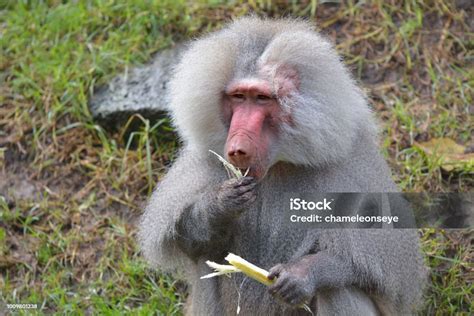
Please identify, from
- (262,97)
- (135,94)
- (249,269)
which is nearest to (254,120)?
(262,97)

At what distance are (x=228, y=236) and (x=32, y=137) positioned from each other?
2.65 meters

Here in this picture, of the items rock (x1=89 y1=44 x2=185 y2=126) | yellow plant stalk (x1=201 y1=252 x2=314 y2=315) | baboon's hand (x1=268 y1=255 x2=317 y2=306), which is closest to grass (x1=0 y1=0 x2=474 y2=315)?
rock (x1=89 y1=44 x2=185 y2=126)

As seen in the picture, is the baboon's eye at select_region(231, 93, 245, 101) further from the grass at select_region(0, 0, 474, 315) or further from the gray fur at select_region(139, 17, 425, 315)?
the grass at select_region(0, 0, 474, 315)

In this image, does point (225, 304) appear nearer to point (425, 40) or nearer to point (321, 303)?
point (321, 303)

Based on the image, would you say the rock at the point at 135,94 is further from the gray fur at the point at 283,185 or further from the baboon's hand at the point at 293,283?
the baboon's hand at the point at 293,283

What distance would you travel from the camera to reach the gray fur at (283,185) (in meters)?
4.87

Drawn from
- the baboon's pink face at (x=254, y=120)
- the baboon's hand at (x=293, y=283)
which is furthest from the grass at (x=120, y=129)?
the baboon's pink face at (x=254, y=120)

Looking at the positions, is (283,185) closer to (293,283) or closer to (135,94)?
(293,283)

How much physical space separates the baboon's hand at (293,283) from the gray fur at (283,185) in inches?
3.5

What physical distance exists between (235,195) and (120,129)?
259 cm

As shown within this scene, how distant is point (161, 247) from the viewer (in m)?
5.23

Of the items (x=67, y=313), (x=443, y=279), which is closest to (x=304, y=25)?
(x=443, y=279)

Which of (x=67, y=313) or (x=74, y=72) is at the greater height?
(x=74, y=72)

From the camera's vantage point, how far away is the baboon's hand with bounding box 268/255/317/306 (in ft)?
15.2
